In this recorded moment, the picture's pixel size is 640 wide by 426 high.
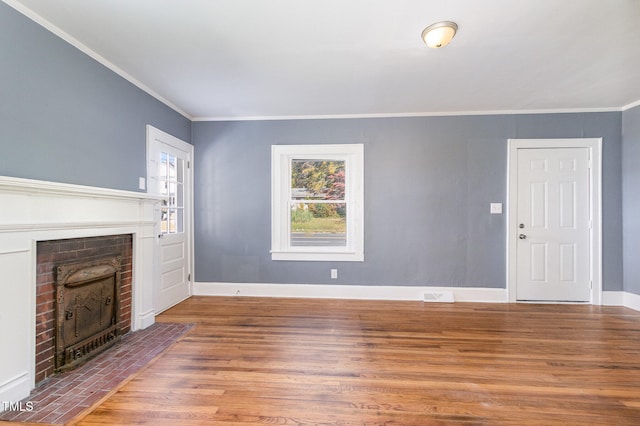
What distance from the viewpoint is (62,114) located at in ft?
7.25

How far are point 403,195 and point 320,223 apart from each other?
122cm

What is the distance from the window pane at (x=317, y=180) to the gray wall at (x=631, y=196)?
359 cm

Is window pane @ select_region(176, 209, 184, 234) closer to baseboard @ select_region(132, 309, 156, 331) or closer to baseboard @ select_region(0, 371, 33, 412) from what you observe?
baseboard @ select_region(132, 309, 156, 331)

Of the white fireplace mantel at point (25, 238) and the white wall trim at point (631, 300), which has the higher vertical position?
the white fireplace mantel at point (25, 238)

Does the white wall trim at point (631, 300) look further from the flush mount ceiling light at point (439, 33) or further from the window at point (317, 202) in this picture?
the flush mount ceiling light at point (439, 33)

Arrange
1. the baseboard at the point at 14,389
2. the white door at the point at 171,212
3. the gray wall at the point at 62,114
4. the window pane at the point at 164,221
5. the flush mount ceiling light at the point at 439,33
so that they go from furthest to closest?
the window pane at the point at 164,221
the white door at the point at 171,212
the flush mount ceiling light at the point at 439,33
the gray wall at the point at 62,114
the baseboard at the point at 14,389

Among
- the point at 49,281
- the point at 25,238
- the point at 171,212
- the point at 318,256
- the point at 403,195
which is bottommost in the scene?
the point at 318,256

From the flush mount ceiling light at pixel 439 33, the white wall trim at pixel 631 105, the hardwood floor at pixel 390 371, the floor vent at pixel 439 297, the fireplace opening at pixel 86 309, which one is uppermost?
the white wall trim at pixel 631 105

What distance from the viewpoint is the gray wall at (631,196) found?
11.5 ft

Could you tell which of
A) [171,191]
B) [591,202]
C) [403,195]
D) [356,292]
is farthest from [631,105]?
[171,191]

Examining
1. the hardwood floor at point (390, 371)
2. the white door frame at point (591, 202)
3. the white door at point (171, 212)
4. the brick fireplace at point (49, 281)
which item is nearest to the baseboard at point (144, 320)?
the hardwood floor at point (390, 371)

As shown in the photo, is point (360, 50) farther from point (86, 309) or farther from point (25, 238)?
point (86, 309)

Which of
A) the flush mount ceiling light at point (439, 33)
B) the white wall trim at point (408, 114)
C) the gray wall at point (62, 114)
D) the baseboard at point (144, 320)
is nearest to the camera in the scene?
the gray wall at point (62, 114)

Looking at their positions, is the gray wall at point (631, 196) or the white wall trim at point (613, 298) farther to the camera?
the white wall trim at point (613, 298)
